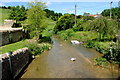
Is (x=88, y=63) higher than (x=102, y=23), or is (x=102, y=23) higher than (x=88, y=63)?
(x=102, y=23)

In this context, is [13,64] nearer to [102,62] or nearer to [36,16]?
[102,62]

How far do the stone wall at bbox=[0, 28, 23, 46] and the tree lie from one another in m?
1.93

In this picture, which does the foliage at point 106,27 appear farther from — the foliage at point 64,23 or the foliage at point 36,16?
the foliage at point 64,23

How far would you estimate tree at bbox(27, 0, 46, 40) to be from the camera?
18.3 m

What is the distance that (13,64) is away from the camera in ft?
30.5

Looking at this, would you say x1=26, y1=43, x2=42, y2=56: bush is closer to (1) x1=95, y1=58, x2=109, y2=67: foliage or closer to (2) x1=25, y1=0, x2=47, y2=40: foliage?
(2) x1=25, y1=0, x2=47, y2=40: foliage

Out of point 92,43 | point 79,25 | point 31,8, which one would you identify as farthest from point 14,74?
point 79,25

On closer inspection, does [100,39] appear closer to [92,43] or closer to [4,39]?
[92,43]

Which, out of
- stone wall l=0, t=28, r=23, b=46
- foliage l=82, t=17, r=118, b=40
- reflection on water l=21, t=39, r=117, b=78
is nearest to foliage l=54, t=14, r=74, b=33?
foliage l=82, t=17, r=118, b=40

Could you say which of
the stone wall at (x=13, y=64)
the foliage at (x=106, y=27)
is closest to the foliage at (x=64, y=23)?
the foliage at (x=106, y=27)

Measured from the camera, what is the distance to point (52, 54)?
15.9 meters

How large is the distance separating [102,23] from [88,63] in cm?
777

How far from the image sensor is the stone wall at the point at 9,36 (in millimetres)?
15363

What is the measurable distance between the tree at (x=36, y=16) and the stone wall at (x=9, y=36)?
75.9 inches
